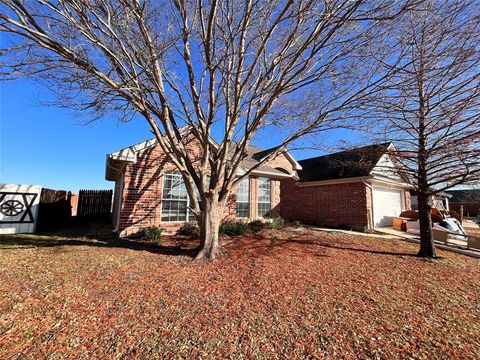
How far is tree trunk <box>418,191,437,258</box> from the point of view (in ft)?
23.0

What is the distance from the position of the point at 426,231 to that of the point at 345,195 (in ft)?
21.8

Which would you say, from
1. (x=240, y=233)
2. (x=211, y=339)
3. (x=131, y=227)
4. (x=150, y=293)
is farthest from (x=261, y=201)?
(x=211, y=339)

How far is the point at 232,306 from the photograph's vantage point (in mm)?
3617

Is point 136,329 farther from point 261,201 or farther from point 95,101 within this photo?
point 261,201

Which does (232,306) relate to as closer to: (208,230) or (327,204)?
(208,230)

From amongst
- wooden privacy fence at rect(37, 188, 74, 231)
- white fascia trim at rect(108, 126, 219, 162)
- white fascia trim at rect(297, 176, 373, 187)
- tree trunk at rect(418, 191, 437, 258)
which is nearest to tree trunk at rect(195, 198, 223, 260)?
white fascia trim at rect(108, 126, 219, 162)

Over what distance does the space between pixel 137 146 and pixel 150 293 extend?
20.9 ft

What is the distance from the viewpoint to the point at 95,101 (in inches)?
214

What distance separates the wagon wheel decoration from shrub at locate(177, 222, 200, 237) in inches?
279

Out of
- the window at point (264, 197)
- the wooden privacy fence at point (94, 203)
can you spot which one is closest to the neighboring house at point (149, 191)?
the window at point (264, 197)

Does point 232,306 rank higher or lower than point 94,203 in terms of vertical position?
lower

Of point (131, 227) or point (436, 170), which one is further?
point (131, 227)

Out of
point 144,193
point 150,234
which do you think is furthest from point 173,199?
point 150,234

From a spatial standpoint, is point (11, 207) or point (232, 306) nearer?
point (232, 306)
